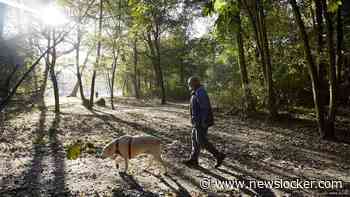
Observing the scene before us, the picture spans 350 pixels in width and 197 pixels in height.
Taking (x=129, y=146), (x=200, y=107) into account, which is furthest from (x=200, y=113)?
(x=129, y=146)

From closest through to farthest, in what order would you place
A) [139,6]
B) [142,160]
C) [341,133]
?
[139,6]
[142,160]
[341,133]

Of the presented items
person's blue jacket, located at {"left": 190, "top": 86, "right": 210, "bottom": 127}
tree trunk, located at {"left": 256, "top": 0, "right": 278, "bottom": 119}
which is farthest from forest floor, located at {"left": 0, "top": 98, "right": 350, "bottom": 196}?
tree trunk, located at {"left": 256, "top": 0, "right": 278, "bottom": 119}

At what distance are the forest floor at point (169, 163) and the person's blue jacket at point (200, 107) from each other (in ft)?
3.77

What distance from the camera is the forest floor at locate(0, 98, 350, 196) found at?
6.56 m

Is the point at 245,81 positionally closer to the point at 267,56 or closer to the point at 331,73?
the point at 267,56

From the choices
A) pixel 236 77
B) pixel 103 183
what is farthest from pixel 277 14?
pixel 103 183

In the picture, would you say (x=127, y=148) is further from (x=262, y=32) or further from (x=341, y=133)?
(x=262, y=32)

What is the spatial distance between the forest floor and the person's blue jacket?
1.15 meters

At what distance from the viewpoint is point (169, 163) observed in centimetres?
863

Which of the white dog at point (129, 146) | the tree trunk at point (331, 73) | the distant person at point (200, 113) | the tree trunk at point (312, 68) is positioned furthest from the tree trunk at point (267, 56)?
the white dog at point (129, 146)

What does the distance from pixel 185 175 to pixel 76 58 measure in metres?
23.3

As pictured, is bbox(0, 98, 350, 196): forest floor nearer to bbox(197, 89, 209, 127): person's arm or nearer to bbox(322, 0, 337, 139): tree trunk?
bbox(322, 0, 337, 139): tree trunk

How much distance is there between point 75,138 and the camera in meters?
12.6

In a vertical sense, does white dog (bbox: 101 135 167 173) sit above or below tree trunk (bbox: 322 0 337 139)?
below
